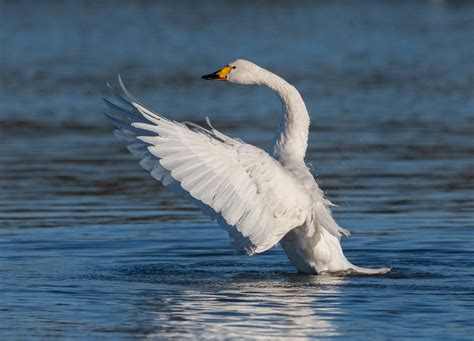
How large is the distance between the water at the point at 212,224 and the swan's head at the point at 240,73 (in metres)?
1.72

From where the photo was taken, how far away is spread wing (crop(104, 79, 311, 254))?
9922mm

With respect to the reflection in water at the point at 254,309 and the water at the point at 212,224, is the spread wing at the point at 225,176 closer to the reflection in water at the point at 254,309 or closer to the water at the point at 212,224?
the reflection in water at the point at 254,309

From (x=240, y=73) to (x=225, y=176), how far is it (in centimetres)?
166

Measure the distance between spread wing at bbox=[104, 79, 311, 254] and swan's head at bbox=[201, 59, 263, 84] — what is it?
1.19 m

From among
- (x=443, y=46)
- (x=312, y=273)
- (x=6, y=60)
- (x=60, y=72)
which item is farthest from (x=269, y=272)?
(x=443, y=46)

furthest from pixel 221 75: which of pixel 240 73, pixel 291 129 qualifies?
pixel 291 129

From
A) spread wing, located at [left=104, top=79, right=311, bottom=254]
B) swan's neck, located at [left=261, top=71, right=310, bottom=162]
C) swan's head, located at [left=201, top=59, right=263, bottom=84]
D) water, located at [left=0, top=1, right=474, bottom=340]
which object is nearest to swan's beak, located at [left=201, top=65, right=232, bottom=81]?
swan's head, located at [left=201, top=59, right=263, bottom=84]

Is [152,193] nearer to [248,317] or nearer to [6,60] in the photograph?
[248,317]

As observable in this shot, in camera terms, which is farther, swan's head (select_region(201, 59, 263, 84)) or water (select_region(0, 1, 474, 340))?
swan's head (select_region(201, 59, 263, 84))

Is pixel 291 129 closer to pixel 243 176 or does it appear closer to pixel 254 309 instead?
pixel 243 176

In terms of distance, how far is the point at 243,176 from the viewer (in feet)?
33.2

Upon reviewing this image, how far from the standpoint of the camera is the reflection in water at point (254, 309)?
9008 millimetres

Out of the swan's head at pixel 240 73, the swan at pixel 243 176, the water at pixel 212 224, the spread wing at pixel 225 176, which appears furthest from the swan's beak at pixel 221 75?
the water at pixel 212 224

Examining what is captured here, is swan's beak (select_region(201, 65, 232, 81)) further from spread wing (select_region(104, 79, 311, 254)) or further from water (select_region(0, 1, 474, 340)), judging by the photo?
water (select_region(0, 1, 474, 340))
